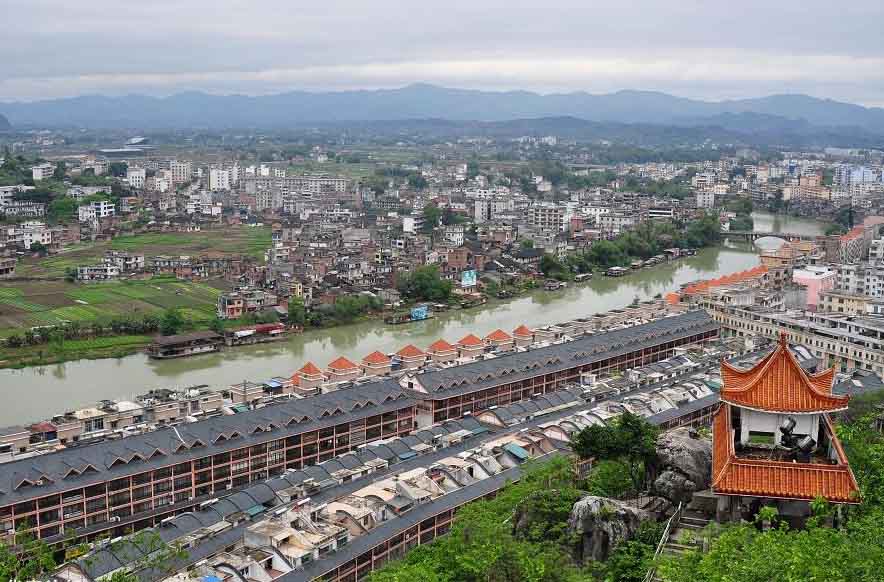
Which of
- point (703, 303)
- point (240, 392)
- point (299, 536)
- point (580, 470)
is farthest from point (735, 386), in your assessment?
point (703, 303)

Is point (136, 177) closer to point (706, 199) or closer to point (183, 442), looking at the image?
point (706, 199)

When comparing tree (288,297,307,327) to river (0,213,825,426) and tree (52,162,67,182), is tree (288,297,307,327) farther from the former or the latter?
tree (52,162,67,182)

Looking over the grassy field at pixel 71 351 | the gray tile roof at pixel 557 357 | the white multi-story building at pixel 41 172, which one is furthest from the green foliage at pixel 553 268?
the white multi-story building at pixel 41 172

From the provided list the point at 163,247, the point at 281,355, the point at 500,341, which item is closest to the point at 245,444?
the point at 500,341

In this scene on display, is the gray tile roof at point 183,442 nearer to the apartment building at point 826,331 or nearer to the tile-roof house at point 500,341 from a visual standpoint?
the tile-roof house at point 500,341

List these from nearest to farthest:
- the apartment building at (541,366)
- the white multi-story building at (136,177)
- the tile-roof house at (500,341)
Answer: the apartment building at (541,366), the tile-roof house at (500,341), the white multi-story building at (136,177)

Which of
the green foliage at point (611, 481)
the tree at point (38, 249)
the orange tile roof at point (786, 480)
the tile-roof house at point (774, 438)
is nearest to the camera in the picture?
the orange tile roof at point (786, 480)
